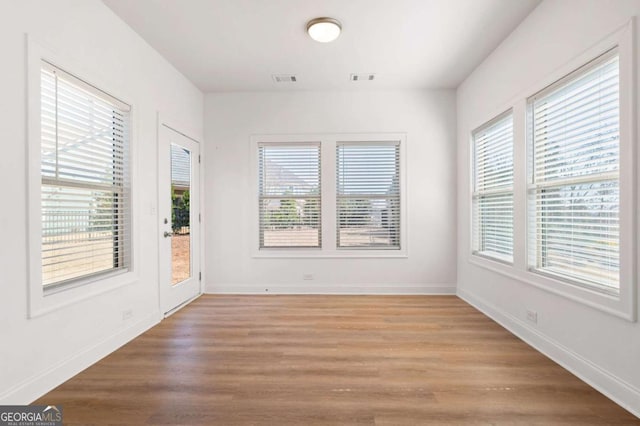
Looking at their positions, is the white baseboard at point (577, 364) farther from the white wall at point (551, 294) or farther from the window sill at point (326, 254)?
the window sill at point (326, 254)

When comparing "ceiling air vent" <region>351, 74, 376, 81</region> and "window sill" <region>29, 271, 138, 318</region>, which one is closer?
"window sill" <region>29, 271, 138, 318</region>

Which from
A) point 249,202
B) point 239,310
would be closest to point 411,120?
point 249,202

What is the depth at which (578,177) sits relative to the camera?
234 cm

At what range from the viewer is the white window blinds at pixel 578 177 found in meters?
2.08

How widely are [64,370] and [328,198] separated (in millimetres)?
3305

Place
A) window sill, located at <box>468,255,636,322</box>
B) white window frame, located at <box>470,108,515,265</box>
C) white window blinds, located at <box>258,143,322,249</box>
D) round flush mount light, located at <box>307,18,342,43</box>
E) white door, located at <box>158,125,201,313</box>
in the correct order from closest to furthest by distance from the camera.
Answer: window sill, located at <box>468,255,636,322</box> → round flush mount light, located at <box>307,18,342,43</box> → white window frame, located at <box>470,108,515,265</box> → white door, located at <box>158,125,201,313</box> → white window blinds, located at <box>258,143,322,249</box>

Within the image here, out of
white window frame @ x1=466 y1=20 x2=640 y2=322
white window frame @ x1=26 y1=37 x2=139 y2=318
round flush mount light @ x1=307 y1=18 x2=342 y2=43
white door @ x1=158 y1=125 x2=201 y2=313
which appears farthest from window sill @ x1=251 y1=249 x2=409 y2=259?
round flush mount light @ x1=307 y1=18 x2=342 y2=43

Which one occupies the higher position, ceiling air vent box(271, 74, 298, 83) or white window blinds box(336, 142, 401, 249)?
ceiling air vent box(271, 74, 298, 83)

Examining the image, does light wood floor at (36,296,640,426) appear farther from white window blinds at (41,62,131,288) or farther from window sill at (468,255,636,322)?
white window blinds at (41,62,131,288)

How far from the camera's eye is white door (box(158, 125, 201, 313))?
3.55 metres

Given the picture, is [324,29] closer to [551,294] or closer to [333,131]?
[333,131]

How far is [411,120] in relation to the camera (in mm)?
4496

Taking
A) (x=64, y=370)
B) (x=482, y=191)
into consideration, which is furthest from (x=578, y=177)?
(x=64, y=370)

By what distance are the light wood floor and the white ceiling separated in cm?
292
